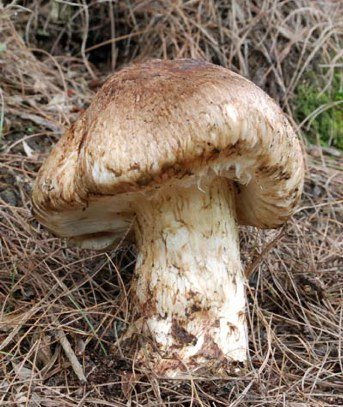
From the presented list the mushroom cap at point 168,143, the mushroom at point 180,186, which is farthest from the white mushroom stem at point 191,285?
the mushroom cap at point 168,143

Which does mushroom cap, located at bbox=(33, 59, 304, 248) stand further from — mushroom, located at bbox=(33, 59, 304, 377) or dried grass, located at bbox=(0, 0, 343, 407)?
dried grass, located at bbox=(0, 0, 343, 407)

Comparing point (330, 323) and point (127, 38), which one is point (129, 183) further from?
point (127, 38)

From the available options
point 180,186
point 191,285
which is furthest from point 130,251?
point 180,186

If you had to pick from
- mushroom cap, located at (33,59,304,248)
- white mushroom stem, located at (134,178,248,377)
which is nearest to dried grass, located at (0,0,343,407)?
white mushroom stem, located at (134,178,248,377)

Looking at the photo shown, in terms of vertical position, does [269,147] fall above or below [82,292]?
above

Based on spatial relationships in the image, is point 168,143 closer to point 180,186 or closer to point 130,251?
point 180,186

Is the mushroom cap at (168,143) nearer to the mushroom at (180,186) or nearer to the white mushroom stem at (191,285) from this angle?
the mushroom at (180,186)

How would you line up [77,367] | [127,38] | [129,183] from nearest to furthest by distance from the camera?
[129,183]
[77,367]
[127,38]

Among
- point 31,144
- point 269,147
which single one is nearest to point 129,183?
point 269,147
